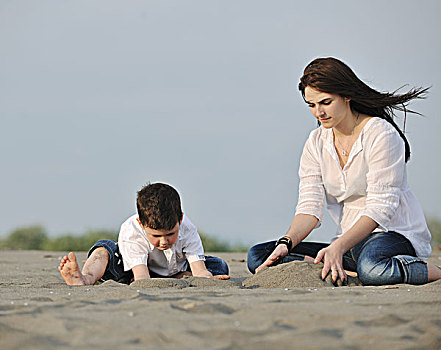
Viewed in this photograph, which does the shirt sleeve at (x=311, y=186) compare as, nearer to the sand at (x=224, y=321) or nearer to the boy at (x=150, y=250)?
the boy at (x=150, y=250)

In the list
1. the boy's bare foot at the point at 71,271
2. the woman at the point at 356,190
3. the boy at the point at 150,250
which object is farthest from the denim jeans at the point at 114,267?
the woman at the point at 356,190

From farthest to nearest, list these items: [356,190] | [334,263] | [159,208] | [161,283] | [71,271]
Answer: [356,190] → [159,208] → [71,271] → [334,263] → [161,283]

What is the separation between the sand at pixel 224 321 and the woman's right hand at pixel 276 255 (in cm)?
123

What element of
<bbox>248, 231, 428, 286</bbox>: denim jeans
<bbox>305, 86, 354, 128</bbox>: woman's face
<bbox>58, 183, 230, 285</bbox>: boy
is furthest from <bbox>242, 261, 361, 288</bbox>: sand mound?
<bbox>305, 86, 354, 128</bbox>: woman's face

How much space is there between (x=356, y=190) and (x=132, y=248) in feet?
5.50

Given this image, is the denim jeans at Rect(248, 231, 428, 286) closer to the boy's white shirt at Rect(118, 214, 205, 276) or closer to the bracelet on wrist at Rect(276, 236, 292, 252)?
the bracelet on wrist at Rect(276, 236, 292, 252)

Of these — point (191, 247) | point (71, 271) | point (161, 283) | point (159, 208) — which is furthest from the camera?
point (191, 247)

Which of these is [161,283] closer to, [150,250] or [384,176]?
[150,250]

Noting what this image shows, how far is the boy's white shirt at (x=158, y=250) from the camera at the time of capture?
4188 mm

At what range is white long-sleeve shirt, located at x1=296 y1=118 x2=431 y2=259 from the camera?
398cm

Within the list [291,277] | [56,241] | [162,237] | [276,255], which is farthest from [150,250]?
[56,241]

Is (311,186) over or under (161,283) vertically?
over

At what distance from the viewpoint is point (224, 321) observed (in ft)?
6.98

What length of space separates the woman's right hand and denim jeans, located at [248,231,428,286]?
0.18 ft
